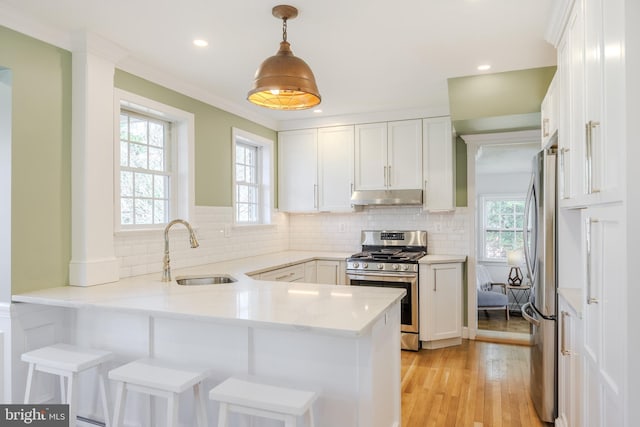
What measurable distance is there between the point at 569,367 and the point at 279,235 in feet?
11.3

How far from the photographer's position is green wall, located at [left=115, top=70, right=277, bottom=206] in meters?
3.48

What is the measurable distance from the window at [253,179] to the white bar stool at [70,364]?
92.0 inches

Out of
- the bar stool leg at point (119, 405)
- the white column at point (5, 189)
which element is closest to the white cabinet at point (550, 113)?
the bar stool leg at point (119, 405)

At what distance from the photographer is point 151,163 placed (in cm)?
337

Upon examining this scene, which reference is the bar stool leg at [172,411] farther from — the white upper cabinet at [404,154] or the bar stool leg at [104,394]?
the white upper cabinet at [404,154]

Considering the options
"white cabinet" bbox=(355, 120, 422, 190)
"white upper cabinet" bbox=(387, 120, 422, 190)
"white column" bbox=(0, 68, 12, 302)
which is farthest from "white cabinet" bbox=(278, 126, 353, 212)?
"white column" bbox=(0, 68, 12, 302)

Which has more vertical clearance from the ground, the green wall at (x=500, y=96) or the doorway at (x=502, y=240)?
the green wall at (x=500, y=96)

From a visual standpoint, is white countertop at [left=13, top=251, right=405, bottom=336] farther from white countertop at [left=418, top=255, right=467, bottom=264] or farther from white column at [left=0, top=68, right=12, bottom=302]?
white countertop at [left=418, top=255, right=467, bottom=264]

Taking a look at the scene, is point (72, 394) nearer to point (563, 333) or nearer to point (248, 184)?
point (563, 333)

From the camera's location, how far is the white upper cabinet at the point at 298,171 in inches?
193

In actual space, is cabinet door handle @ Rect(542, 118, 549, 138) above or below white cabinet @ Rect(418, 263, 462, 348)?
above

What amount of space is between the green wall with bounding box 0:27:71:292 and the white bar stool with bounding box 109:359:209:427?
98 cm

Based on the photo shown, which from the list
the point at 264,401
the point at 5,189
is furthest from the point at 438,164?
the point at 5,189

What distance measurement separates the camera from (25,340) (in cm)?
235
